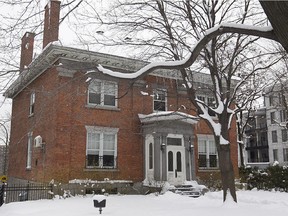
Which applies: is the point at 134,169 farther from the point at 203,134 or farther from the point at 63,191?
the point at 203,134

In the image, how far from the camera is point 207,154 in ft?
78.4

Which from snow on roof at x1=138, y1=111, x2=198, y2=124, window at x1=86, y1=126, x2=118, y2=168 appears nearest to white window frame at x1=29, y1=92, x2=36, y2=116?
window at x1=86, y1=126, x2=118, y2=168

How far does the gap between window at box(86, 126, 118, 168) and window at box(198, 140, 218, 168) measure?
6604 mm

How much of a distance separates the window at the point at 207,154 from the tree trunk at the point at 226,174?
33.7ft

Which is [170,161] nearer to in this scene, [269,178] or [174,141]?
[174,141]

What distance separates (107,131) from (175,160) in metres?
4.76

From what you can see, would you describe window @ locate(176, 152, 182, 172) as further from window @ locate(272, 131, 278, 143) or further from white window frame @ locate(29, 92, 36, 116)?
window @ locate(272, 131, 278, 143)

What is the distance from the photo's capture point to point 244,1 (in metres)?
13.7

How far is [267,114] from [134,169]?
46954 mm

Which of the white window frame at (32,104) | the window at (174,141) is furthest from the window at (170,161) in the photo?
the white window frame at (32,104)

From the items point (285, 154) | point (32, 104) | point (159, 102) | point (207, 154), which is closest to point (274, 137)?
point (285, 154)

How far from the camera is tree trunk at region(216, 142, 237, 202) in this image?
42.7 ft

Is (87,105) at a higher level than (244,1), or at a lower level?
lower

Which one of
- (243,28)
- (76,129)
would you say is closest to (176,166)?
(76,129)
